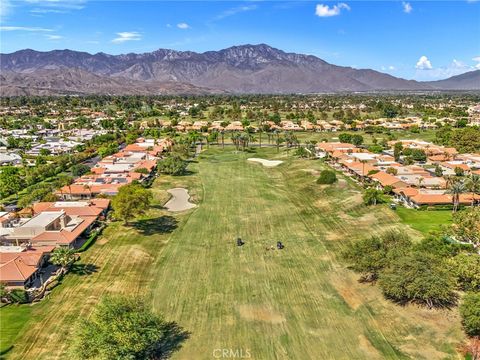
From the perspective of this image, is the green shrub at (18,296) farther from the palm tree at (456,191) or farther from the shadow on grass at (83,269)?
the palm tree at (456,191)

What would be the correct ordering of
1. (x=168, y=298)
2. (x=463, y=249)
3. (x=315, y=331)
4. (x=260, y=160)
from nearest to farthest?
(x=315, y=331), (x=168, y=298), (x=463, y=249), (x=260, y=160)

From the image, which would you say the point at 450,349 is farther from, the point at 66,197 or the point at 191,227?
the point at 66,197

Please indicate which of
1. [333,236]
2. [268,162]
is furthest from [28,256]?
[268,162]

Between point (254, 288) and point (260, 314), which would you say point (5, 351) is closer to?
point (260, 314)

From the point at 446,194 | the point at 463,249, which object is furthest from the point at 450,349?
the point at 446,194

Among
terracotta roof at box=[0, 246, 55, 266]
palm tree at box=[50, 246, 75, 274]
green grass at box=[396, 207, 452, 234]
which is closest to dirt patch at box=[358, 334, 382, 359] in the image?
green grass at box=[396, 207, 452, 234]
